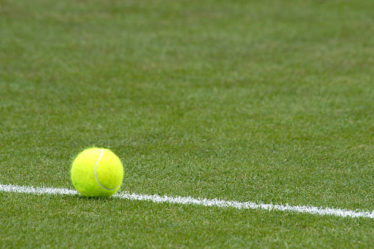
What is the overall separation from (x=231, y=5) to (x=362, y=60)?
519 cm

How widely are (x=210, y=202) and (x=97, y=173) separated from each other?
95 cm

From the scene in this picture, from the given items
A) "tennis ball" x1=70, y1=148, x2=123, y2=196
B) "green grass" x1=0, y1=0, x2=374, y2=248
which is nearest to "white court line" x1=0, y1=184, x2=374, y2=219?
"green grass" x1=0, y1=0, x2=374, y2=248

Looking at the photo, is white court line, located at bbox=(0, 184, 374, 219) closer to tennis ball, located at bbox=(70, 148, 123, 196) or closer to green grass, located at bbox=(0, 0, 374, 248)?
green grass, located at bbox=(0, 0, 374, 248)

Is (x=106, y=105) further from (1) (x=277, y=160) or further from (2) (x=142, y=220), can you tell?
(2) (x=142, y=220)

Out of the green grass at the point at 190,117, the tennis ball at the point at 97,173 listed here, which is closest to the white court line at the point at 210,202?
the green grass at the point at 190,117

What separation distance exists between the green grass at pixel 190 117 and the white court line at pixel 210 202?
113 mm

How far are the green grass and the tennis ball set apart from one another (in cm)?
13

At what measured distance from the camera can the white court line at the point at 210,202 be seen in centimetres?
505

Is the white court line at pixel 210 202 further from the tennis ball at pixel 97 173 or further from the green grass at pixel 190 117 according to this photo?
the tennis ball at pixel 97 173

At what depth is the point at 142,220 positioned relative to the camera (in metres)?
4.85

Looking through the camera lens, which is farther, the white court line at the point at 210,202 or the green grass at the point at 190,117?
the white court line at the point at 210,202

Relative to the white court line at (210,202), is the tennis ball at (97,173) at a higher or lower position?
higher

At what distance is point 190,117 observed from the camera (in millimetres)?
8031

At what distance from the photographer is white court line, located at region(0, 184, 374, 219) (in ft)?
16.6
